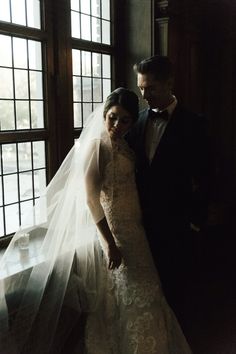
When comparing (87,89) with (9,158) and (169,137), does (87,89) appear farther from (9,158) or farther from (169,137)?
(169,137)

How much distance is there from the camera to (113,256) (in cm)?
199

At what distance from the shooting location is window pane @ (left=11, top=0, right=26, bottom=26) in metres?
2.42

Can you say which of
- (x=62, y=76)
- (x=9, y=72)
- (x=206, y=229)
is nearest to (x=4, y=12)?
(x=9, y=72)

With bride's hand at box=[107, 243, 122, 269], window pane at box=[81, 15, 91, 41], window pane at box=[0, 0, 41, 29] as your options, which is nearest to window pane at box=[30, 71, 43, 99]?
window pane at box=[0, 0, 41, 29]

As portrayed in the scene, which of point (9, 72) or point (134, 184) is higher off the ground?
point (9, 72)

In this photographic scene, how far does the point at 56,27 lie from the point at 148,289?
1.69 metres

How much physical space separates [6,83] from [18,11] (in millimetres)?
428

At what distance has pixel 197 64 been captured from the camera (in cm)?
374

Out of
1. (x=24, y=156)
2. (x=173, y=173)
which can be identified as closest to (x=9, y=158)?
(x=24, y=156)

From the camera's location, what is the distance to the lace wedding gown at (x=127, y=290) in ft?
6.66

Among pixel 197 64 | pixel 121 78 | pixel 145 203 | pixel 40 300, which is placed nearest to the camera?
pixel 40 300

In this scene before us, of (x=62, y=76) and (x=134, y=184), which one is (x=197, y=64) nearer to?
(x=62, y=76)

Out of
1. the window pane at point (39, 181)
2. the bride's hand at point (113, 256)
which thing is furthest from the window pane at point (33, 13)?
the bride's hand at point (113, 256)

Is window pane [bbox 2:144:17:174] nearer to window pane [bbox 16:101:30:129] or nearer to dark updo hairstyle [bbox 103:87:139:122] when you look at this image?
window pane [bbox 16:101:30:129]
